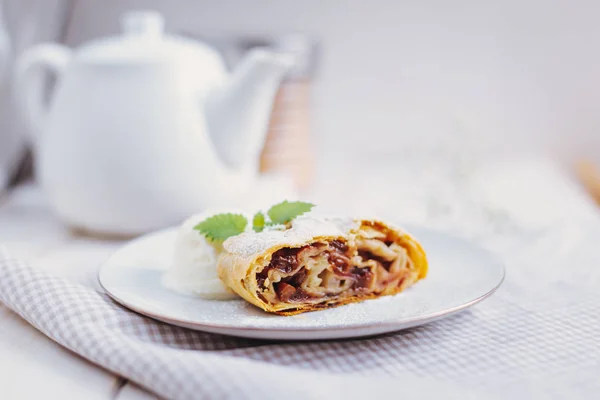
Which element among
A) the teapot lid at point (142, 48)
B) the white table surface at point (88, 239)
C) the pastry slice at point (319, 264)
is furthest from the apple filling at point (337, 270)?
the teapot lid at point (142, 48)

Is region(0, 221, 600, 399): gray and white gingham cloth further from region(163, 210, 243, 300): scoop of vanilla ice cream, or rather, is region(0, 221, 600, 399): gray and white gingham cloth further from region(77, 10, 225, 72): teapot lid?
region(77, 10, 225, 72): teapot lid

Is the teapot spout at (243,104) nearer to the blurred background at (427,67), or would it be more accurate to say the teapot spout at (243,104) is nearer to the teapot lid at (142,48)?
the teapot lid at (142,48)

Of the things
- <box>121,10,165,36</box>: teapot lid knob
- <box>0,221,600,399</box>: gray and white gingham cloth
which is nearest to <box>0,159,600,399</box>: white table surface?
<box>0,221,600,399</box>: gray and white gingham cloth

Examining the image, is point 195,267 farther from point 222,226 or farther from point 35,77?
point 35,77

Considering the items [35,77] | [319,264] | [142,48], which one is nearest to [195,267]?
[319,264]

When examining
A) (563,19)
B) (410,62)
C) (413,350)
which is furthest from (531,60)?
(413,350)

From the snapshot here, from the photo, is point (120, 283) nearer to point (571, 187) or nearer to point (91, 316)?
point (91, 316)
